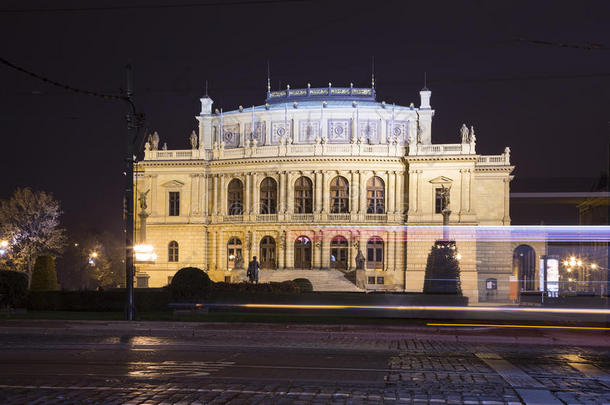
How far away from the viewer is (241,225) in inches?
2815

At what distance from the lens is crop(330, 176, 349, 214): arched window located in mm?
70250

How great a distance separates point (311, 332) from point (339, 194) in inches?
1883

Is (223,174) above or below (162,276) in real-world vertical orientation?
above

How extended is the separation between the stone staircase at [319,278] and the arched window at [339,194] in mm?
6877

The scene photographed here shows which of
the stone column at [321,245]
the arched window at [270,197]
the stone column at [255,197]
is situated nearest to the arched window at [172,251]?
the stone column at [255,197]

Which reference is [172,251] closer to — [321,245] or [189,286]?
[321,245]

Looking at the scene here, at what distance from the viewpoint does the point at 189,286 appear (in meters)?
33.1

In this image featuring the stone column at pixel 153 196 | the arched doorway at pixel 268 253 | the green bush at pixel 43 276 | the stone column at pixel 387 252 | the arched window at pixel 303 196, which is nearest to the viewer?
the green bush at pixel 43 276

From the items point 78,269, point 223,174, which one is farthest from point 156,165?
point 78,269

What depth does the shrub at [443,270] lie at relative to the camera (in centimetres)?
4581

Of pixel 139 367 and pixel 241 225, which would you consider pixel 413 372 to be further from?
pixel 241 225

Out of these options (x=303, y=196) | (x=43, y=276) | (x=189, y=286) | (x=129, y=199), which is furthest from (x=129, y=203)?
(x=303, y=196)

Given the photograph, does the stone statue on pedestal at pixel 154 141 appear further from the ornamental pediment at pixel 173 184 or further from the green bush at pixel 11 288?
the green bush at pixel 11 288

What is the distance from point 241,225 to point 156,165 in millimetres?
11499
